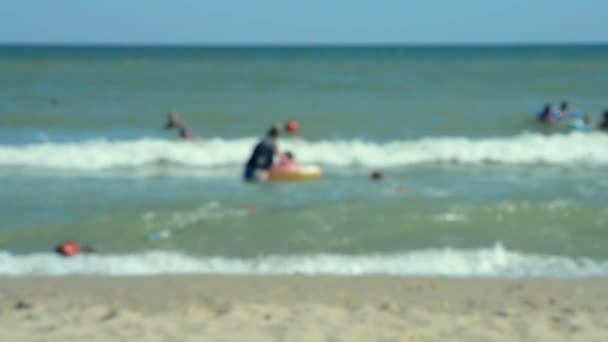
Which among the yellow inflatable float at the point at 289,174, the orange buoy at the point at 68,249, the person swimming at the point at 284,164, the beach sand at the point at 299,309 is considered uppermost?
the person swimming at the point at 284,164

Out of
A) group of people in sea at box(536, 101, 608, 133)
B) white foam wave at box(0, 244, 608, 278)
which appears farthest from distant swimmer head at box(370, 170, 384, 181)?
group of people in sea at box(536, 101, 608, 133)

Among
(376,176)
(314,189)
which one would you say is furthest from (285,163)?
(376,176)

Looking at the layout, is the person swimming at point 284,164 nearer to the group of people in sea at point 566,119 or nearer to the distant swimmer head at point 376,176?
the distant swimmer head at point 376,176

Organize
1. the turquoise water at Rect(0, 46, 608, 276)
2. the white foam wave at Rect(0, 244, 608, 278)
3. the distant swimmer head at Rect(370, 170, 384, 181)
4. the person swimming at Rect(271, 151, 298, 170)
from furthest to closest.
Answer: the distant swimmer head at Rect(370, 170, 384, 181), the person swimming at Rect(271, 151, 298, 170), the turquoise water at Rect(0, 46, 608, 276), the white foam wave at Rect(0, 244, 608, 278)

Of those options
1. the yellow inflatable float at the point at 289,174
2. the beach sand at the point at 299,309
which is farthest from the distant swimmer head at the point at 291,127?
the beach sand at the point at 299,309

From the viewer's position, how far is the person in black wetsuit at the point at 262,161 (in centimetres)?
1384

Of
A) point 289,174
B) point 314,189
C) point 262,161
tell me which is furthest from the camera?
point 262,161

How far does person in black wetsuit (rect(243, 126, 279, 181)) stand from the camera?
13.8 metres

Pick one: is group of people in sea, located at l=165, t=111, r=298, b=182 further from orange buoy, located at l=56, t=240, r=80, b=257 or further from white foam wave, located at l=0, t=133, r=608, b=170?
orange buoy, located at l=56, t=240, r=80, b=257

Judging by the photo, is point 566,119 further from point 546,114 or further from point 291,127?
point 291,127

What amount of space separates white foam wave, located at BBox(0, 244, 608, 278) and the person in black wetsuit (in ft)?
15.7

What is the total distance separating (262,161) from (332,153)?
390 cm

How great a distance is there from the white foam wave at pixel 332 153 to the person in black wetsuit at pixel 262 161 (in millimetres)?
2659

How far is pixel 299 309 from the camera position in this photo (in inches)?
266
